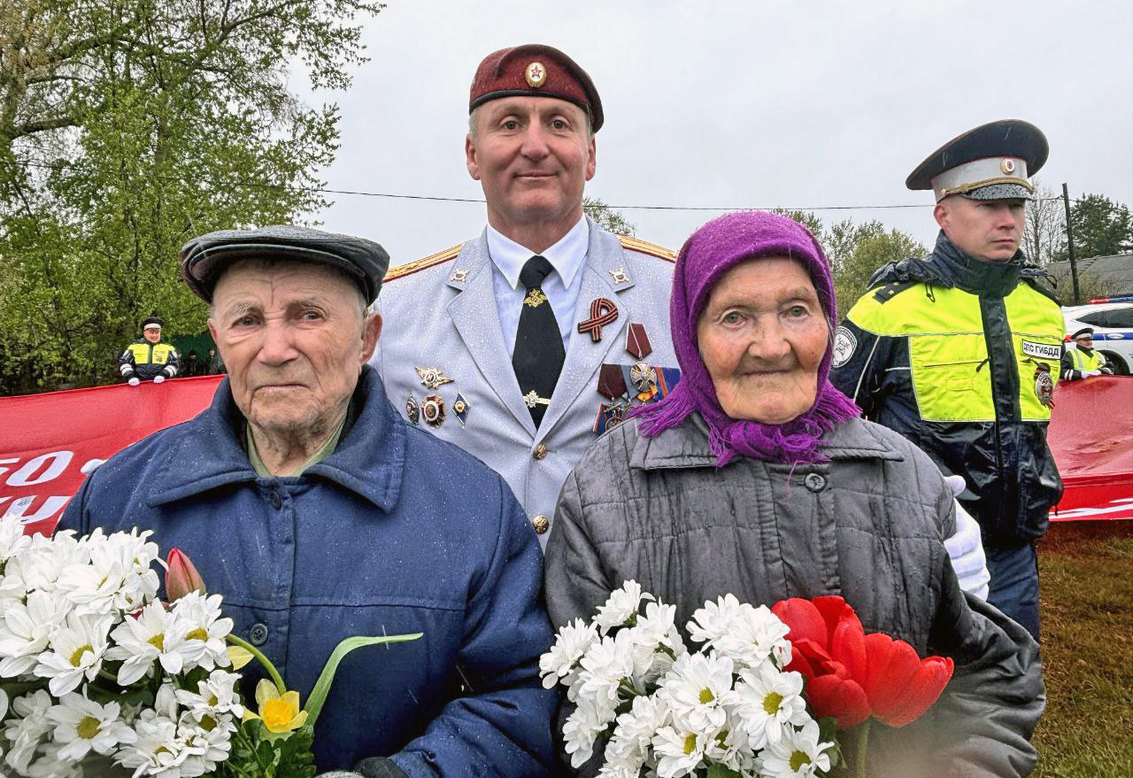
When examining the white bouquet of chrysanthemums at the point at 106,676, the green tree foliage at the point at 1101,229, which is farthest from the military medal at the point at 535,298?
the green tree foliage at the point at 1101,229

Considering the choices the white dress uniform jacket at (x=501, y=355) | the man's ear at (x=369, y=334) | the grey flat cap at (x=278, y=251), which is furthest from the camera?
the white dress uniform jacket at (x=501, y=355)

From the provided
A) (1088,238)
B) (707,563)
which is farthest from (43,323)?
(1088,238)

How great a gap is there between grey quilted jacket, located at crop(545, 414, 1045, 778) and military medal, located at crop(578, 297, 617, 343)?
0.83 meters

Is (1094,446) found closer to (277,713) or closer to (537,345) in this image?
(537,345)

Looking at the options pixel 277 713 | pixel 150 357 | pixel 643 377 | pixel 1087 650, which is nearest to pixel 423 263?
pixel 643 377

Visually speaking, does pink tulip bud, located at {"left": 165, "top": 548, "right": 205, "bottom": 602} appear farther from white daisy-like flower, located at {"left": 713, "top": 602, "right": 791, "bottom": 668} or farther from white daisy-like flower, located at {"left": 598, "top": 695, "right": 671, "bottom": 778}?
white daisy-like flower, located at {"left": 713, "top": 602, "right": 791, "bottom": 668}

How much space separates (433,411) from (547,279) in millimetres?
586

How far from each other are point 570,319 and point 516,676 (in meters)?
1.28

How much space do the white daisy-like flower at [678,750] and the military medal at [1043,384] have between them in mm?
3066

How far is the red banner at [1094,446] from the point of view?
7555mm

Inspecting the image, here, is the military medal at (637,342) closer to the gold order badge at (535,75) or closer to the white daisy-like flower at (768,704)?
the gold order badge at (535,75)

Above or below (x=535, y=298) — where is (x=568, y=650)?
below

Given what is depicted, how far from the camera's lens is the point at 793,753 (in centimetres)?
144

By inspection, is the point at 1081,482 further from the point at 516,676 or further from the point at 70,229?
the point at 70,229
